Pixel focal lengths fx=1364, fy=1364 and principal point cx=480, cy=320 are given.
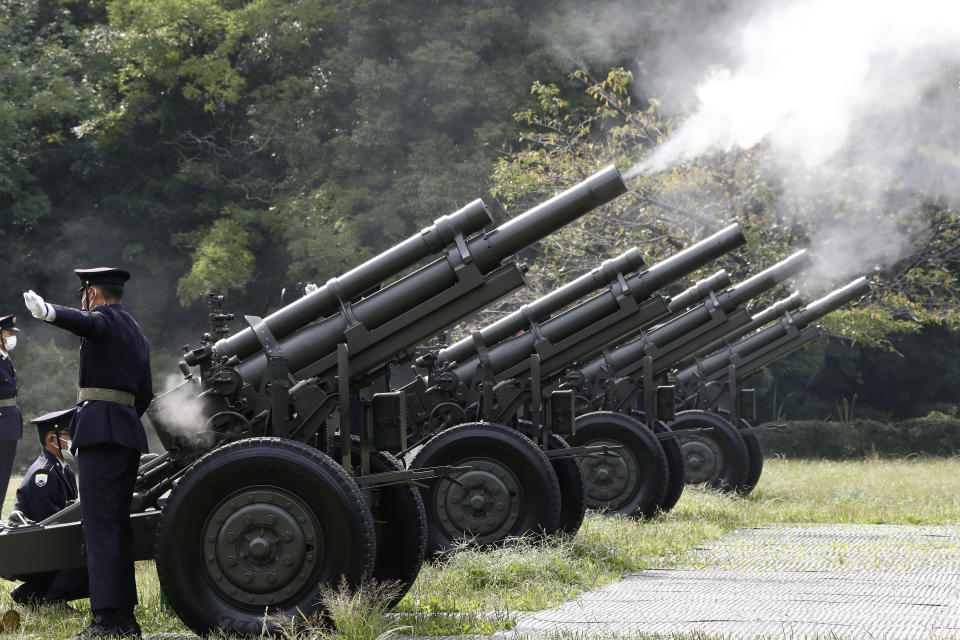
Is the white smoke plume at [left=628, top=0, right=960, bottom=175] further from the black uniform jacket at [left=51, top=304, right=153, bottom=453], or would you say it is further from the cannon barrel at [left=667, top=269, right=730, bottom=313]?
the black uniform jacket at [left=51, top=304, right=153, bottom=453]

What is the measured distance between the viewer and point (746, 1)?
2253 centimetres

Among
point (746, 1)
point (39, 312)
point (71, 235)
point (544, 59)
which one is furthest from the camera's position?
point (71, 235)

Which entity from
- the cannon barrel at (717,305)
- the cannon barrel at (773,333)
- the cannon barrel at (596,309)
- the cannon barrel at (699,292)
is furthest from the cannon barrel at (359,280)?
the cannon barrel at (773,333)

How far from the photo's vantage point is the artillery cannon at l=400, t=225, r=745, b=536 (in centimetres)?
1123

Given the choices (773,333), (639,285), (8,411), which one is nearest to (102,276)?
(8,411)

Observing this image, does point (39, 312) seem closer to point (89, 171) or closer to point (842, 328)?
point (842, 328)

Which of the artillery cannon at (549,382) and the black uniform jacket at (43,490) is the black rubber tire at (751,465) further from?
the black uniform jacket at (43,490)

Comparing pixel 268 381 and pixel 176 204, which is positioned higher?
pixel 176 204

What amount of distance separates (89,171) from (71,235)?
6.55 ft

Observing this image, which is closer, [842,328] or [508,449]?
[508,449]

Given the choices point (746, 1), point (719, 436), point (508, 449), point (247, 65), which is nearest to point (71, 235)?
point (247, 65)

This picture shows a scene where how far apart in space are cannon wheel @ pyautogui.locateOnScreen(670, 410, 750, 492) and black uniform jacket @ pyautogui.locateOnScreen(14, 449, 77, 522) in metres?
9.87

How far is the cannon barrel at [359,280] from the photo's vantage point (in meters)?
8.24

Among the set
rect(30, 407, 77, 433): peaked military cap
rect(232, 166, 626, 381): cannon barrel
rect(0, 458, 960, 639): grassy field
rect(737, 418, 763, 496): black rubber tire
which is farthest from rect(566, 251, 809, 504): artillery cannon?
rect(30, 407, 77, 433): peaked military cap
